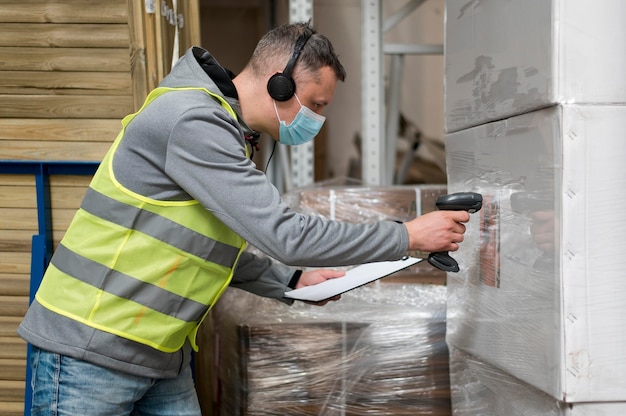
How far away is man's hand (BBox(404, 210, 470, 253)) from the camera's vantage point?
1.50 m

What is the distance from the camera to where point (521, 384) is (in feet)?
5.10

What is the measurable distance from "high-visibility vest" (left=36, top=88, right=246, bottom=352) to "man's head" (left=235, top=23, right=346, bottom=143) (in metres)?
0.11

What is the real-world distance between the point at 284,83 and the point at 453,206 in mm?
443

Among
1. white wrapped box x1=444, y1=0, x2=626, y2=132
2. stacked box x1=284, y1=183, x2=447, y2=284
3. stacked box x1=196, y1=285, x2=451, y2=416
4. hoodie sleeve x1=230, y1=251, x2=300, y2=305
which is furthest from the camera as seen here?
stacked box x1=284, y1=183, x2=447, y2=284

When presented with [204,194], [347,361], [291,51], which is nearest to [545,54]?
[291,51]

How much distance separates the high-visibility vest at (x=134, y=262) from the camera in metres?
1.48

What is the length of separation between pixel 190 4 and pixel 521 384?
192 cm

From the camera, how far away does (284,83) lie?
1555 mm

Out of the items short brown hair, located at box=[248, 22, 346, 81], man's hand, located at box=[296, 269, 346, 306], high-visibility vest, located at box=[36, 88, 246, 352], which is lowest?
man's hand, located at box=[296, 269, 346, 306]

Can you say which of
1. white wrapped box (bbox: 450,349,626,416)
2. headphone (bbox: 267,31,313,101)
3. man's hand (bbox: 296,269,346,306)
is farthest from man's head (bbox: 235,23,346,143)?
white wrapped box (bbox: 450,349,626,416)

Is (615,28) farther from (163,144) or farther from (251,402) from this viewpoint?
(251,402)

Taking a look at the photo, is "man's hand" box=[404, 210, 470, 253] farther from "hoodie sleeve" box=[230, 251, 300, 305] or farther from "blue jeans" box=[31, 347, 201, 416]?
"blue jeans" box=[31, 347, 201, 416]

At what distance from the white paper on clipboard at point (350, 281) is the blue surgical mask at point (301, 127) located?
36 centimetres

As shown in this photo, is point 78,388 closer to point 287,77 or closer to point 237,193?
point 237,193
